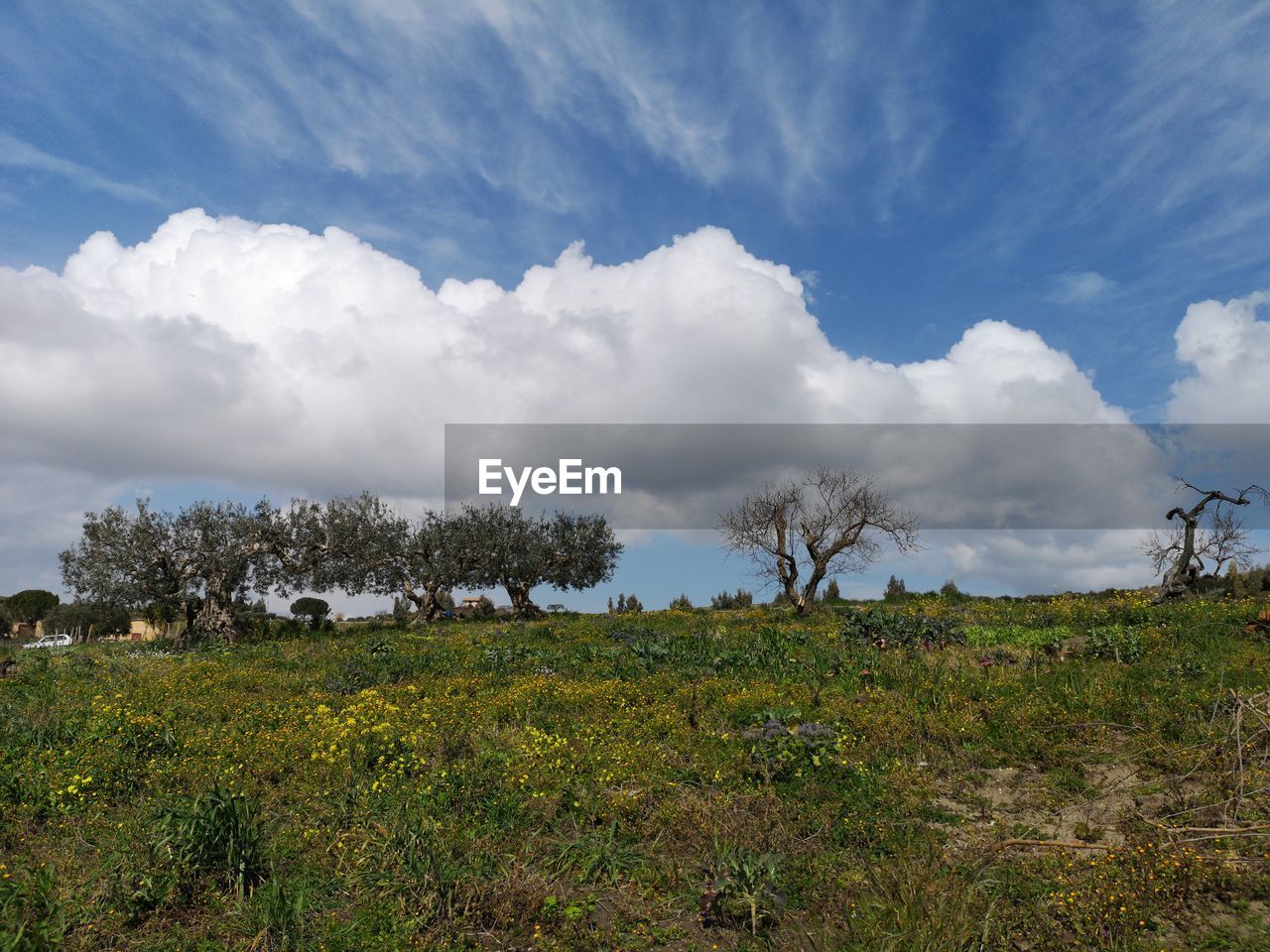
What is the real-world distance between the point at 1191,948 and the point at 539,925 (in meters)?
4.93

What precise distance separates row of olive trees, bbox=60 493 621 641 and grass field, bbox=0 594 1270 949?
Answer: 57.8 feet

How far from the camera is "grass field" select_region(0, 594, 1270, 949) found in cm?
613

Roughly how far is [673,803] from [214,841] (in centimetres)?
426

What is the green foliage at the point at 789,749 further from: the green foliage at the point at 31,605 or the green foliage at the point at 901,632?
the green foliage at the point at 31,605

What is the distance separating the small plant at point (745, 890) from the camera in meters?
6.16

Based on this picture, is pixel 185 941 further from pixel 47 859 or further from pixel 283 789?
pixel 283 789

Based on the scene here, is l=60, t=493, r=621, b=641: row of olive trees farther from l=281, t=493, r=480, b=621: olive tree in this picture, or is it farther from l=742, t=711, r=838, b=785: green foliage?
l=742, t=711, r=838, b=785: green foliage

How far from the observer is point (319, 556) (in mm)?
35281

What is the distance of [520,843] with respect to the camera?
294 inches

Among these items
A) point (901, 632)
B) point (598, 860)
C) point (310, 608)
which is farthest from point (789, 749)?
point (310, 608)

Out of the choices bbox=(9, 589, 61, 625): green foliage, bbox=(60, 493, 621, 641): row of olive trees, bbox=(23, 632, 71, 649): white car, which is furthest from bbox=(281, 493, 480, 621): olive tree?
bbox=(9, 589, 61, 625): green foliage

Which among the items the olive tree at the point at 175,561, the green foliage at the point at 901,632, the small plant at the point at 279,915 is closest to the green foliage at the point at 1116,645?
the green foliage at the point at 901,632

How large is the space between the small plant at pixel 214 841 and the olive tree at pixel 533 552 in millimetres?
38420

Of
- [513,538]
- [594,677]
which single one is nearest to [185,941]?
[594,677]
